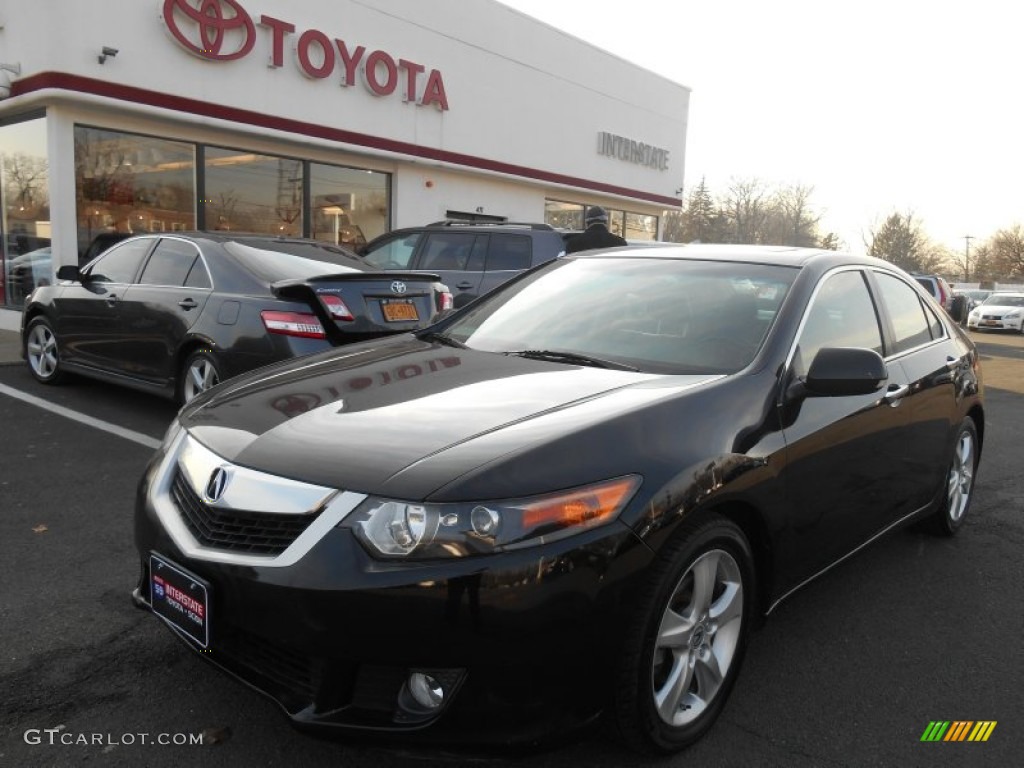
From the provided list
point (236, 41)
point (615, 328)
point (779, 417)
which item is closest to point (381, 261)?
point (236, 41)

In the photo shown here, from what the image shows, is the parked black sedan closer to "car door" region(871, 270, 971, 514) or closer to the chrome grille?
"car door" region(871, 270, 971, 514)

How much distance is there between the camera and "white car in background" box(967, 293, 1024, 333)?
100 feet

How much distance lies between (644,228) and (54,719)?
22019 millimetres

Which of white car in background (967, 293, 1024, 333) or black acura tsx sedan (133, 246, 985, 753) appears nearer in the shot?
black acura tsx sedan (133, 246, 985, 753)

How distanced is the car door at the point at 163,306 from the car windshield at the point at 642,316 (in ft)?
10.2

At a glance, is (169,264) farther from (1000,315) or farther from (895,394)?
(1000,315)

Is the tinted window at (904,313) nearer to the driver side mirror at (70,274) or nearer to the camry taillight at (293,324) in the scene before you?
the camry taillight at (293,324)

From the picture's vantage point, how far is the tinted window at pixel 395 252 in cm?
1005

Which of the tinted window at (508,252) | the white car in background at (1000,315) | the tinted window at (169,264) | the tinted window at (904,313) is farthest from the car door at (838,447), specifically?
the white car in background at (1000,315)

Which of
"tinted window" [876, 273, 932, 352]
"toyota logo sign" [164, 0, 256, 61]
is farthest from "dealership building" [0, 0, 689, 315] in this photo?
"tinted window" [876, 273, 932, 352]

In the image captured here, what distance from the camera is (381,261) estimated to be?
10383mm

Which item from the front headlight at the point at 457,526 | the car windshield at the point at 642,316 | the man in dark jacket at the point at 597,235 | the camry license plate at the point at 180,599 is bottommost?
the camry license plate at the point at 180,599

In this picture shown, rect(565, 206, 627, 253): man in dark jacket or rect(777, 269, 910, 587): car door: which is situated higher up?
rect(565, 206, 627, 253): man in dark jacket

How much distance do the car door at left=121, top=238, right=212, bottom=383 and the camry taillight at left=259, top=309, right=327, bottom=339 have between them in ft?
2.41
